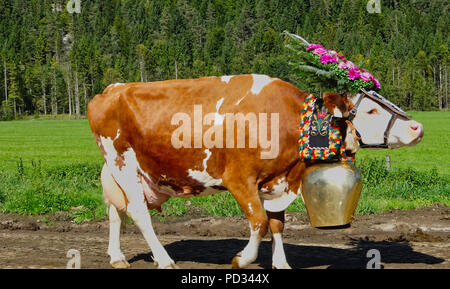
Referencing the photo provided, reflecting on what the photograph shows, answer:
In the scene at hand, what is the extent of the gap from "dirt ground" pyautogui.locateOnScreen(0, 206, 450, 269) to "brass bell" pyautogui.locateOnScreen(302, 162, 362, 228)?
4.14 feet

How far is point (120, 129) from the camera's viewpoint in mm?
7059

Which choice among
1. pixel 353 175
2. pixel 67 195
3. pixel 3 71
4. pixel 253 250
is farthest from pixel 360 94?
pixel 3 71

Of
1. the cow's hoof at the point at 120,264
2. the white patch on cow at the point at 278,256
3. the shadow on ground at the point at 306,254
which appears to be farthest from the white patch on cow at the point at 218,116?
the cow's hoof at the point at 120,264

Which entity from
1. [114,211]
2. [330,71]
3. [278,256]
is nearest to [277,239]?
[278,256]

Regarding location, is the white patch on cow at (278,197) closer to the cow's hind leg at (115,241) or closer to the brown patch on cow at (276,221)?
the brown patch on cow at (276,221)

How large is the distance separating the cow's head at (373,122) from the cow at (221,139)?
0.03 ft

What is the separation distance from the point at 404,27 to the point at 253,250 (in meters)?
172

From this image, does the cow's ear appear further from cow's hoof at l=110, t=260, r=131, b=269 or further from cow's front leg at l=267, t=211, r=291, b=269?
cow's hoof at l=110, t=260, r=131, b=269

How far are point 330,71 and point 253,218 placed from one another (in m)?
1.77

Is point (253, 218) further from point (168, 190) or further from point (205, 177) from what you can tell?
point (168, 190)

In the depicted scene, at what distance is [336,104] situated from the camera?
607 cm

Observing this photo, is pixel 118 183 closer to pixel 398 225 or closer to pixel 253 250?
pixel 253 250

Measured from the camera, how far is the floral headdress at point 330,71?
617cm
